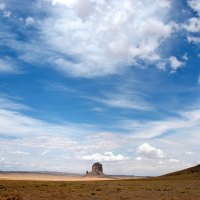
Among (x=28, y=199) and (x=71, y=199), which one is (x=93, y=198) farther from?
(x=28, y=199)

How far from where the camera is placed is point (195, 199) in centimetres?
4162

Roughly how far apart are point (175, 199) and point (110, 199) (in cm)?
745

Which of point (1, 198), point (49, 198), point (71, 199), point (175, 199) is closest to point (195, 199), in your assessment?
point (175, 199)

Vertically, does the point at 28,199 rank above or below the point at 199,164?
below


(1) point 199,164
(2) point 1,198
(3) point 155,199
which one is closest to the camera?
(2) point 1,198

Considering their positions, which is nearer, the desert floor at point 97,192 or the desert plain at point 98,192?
the desert floor at point 97,192

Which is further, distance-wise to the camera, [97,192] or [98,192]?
[98,192]

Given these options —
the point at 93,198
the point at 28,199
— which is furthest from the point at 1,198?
the point at 93,198

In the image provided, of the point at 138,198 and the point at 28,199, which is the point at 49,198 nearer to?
the point at 28,199

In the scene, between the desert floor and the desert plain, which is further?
the desert plain

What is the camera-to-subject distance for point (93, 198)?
42875 mm

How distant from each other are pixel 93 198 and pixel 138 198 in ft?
18.0

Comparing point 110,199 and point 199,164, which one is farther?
point 199,164

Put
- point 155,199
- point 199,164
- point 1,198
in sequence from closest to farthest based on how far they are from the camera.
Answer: point 1,198 < point 155,199 < point 199,164
